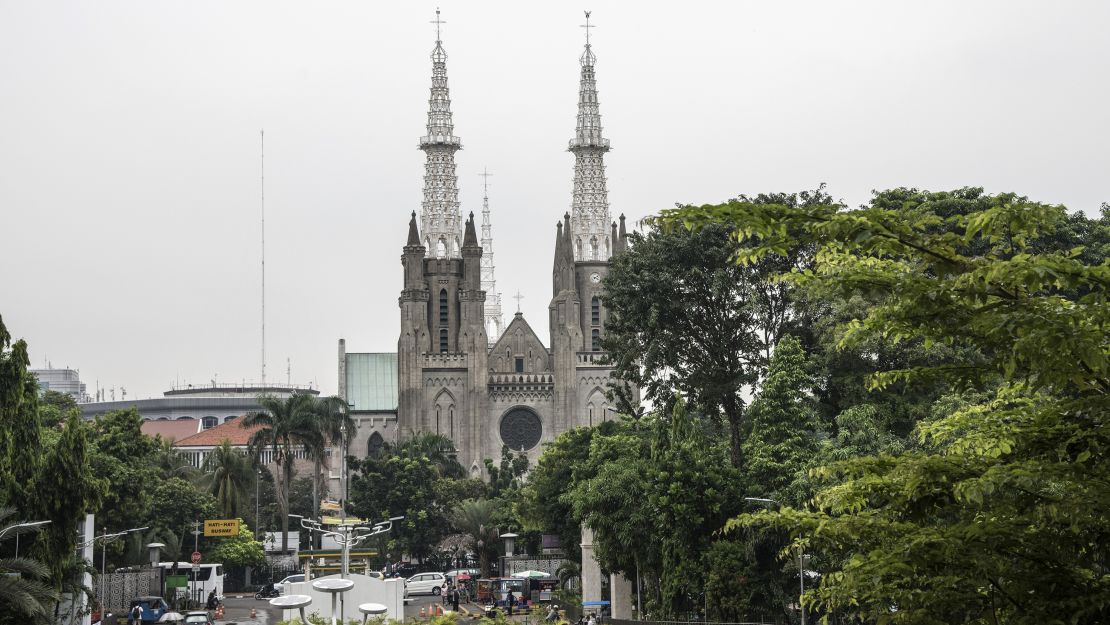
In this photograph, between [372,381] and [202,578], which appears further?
[372,381]

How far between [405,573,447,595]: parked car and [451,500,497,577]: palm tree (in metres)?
10.5

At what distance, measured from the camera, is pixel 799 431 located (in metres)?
41.8

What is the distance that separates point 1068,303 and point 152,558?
210 feet

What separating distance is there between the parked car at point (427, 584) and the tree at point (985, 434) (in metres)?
58.4

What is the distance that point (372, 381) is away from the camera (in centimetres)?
12888

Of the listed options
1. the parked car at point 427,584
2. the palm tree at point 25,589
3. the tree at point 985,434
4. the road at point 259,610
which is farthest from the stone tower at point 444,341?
the tree at point 985,434

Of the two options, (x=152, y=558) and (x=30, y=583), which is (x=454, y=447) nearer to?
(x=152, y=558)

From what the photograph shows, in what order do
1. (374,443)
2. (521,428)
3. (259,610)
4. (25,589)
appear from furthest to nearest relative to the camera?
(374,443) < (521,428) < (259,610) < (25,589)

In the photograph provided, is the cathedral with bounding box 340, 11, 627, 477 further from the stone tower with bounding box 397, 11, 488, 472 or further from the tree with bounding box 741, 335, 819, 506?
the tree with bounding box 741, 335, 819, 506

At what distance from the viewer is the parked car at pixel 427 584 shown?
69.5 meters

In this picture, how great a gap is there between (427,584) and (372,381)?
60.0 m

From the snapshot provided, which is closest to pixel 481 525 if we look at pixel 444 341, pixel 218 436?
pixel 444 341

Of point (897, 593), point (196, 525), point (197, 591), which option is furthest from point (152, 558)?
point (897, 593)

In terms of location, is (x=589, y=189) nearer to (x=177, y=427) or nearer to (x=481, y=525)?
(x=481, y=525)
